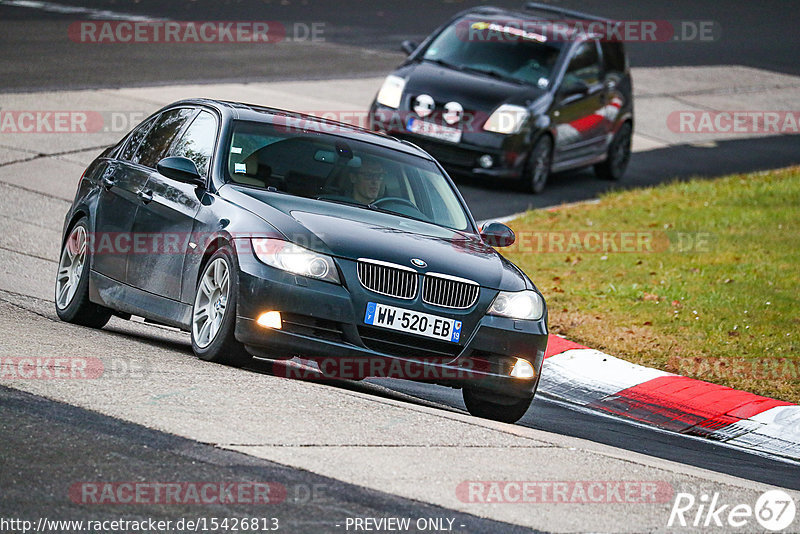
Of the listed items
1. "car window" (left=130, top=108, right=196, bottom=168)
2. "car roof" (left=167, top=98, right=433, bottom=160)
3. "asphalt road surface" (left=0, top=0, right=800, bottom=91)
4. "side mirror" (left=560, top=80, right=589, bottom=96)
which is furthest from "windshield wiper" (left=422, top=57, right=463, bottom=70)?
"car window" (left=130, top=108, right=196, bottom=168)

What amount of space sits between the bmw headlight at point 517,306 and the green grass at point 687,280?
266 cm

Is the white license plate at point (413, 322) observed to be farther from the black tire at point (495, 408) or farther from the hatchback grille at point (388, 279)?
the black tire at point (495, 408)

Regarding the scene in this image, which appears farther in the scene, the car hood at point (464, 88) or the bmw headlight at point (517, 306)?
the car hood at point (464, 88)

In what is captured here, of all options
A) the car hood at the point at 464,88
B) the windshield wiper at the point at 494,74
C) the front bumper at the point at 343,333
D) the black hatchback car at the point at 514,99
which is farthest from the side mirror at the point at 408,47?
the front bumper at the point at 343,333

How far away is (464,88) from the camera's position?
16.6 meters

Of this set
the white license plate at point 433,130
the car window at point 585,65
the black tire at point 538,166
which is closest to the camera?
the white license plate at point 433,130

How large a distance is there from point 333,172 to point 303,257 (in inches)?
48.8

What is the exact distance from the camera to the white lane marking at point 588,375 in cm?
964

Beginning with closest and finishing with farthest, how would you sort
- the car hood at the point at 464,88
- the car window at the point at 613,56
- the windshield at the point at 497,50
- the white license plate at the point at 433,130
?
the white license plate at the point at 433,130 → the car hood at the point at 464,88 → the windshield at the point at 497,50 → the car window at the point at 613,56

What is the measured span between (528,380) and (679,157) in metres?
14.3

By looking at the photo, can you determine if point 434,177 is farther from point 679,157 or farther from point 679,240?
point 679,157

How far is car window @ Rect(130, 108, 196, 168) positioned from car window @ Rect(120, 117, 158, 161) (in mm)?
60

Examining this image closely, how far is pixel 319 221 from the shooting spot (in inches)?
303

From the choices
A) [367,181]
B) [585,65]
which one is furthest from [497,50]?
[367,181]
